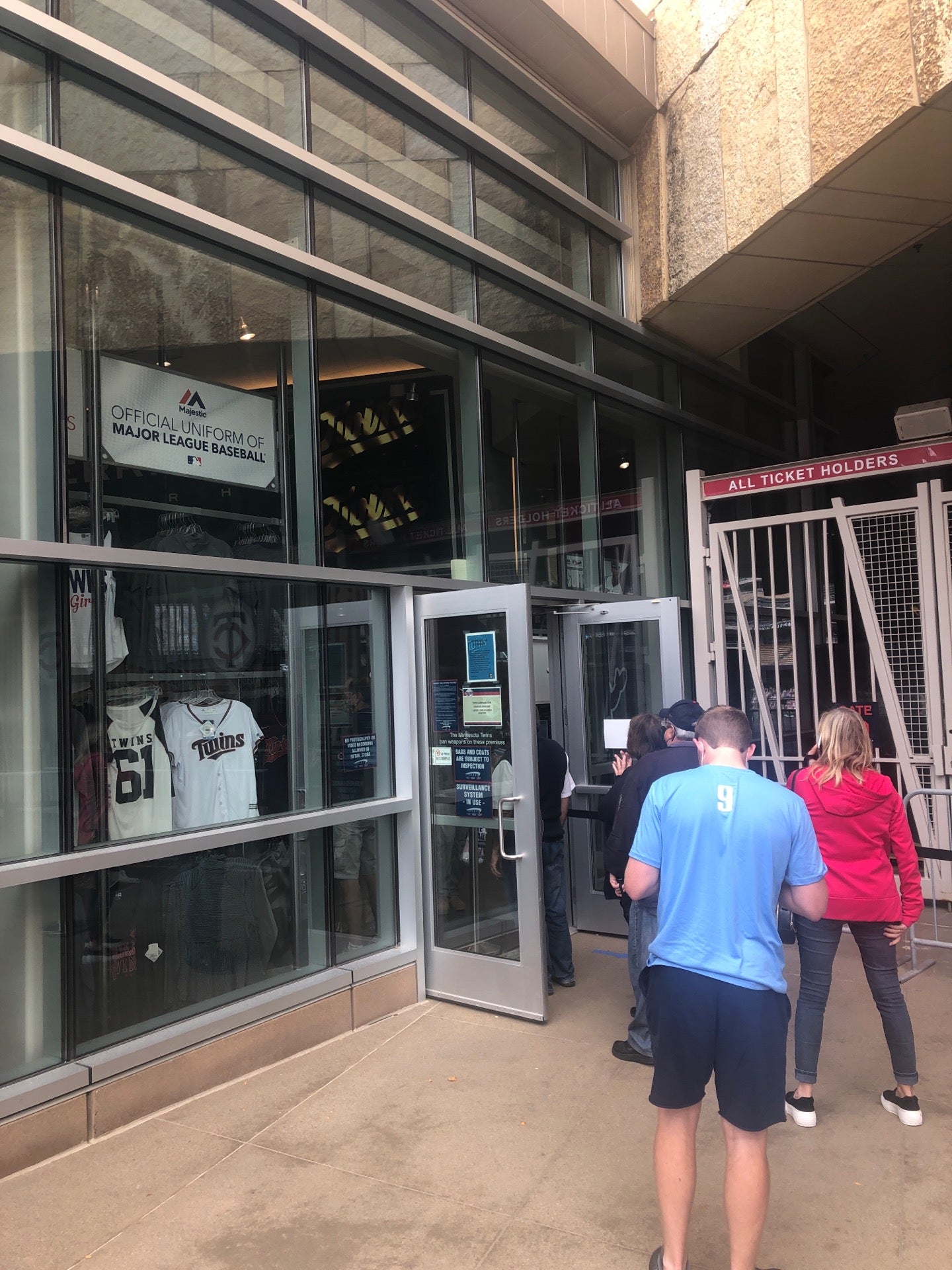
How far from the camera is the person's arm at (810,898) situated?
9.09 feet

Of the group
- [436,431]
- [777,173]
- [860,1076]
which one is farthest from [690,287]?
[860,1076]

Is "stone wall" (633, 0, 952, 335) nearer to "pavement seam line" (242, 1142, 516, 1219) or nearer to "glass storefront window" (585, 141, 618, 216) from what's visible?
"glass storefront window" (585, 141, 618, 216)

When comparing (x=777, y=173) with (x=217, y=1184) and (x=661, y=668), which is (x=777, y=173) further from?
(x=217, y=1184)

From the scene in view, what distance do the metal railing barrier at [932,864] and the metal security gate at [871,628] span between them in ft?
0.11

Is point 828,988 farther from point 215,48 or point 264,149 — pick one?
point 215,48

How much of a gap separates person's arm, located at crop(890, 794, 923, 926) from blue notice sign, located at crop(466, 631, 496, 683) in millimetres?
2318

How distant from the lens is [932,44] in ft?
16.2

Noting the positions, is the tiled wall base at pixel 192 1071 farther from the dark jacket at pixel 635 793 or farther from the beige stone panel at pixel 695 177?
the beige stone panel at pixel 695 177

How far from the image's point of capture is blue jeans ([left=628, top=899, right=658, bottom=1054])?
184 inches

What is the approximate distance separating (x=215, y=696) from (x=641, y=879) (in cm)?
279

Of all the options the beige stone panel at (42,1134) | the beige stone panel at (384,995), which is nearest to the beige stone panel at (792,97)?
the beige stone panel at (384,995)

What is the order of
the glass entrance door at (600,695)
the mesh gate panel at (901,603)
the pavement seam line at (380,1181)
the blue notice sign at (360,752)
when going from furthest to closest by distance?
the mesh gate panel at (901,603) < the glass entrance door at (600,695) < the blue notice sign at (360,752) < the pavement seam line at (380,1181)

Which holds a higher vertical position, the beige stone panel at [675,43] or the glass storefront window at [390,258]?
the beige stone panel at [675,43]

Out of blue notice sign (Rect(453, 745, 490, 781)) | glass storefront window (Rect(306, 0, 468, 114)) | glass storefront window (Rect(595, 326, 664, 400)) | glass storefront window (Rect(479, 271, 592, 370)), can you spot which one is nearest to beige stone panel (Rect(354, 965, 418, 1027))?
blue notice sign (Rect(453, 745, 490, 781))
